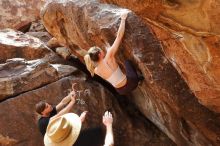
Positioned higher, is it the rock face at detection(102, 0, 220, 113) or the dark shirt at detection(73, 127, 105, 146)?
the rock face at detection(102, 0, 220, 113)

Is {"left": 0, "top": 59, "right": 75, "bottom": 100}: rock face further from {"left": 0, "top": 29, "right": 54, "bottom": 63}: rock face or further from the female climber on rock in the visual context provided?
the female climber on rock

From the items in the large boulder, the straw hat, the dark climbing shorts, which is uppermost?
the dark climbing shorts

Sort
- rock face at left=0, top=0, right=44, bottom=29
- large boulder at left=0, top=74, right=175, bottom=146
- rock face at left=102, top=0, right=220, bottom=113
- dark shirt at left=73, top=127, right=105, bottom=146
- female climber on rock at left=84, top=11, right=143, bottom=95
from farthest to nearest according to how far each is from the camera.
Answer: rock face at left=0, top=0, right=44, bottom=29, large boulder at left=0, top=74, right=175, bottom=146, dark shirt at left=73, top=127, right=105, bottom=146, female climber on rock at left=84, top=11, right=143, bottom=95, rock face at left=102, top=0, right=220, bottom=113

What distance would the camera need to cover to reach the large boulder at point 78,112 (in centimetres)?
1003

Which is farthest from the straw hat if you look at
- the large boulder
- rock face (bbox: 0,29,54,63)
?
rock face (bbox: 0,29,54,63)

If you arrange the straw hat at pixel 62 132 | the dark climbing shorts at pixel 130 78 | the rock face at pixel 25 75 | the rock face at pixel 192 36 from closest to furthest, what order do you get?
1. the rock face at pixel 192 36
2. the straw hat at pixel 62 132
3. the dark climbing shorts at pixel 130 78
4. the rock face at pixel 25 75

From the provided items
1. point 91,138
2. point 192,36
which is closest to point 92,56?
point 192,36

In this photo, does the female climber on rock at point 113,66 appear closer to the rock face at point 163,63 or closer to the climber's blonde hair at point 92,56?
the climber's blonde hair at point 92,56

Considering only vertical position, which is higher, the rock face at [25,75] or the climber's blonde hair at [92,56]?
the climber's blonde hair at [92,56]

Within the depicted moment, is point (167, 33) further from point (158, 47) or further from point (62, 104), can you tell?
point (62, 104)

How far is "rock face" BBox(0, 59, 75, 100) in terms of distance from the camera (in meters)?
10.3

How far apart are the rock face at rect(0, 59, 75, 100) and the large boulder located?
→ 20cm

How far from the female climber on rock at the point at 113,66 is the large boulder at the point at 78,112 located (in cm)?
291

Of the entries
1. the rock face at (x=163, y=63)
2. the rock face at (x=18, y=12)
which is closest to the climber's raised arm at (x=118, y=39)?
the rock face at (x=163, y=63)
